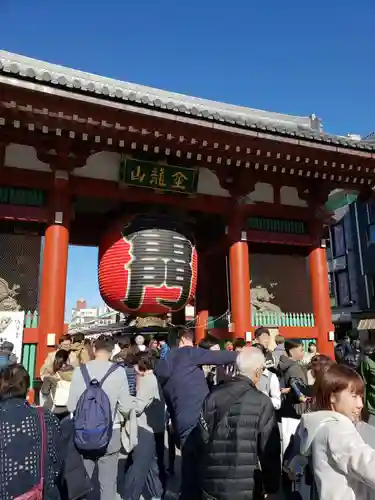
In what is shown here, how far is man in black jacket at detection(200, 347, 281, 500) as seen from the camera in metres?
2.24

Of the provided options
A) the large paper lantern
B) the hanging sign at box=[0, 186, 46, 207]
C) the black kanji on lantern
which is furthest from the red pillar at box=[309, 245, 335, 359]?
the hanging sign at box=[0, 186, 46, 207]

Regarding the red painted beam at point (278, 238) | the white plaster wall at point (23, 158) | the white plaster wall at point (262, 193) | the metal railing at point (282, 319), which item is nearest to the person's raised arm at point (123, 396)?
the white plaster wall at point (23, 158)

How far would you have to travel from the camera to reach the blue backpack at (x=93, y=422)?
322cm

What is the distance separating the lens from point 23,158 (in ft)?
25.7

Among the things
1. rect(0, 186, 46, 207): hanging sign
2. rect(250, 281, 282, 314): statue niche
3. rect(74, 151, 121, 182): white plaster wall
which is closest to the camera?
rect(0, 186, 46, 207): hanging sign

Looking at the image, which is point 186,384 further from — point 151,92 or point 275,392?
point 151,92

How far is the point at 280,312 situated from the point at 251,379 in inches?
313

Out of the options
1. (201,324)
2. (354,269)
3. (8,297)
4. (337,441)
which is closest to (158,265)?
(8,297)

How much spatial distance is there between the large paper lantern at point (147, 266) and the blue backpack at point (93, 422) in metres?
4.59

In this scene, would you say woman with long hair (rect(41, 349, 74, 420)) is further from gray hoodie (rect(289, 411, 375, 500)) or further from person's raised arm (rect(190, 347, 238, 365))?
gray hoodie (rect(289, 411, 375, 500))

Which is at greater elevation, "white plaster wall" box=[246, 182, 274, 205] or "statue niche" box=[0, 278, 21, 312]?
"white plaster wall" box=[246, 182, 274, 205]

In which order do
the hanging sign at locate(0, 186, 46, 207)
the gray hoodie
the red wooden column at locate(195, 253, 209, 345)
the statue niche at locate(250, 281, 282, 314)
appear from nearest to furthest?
the gray hoodie < the hanging sign at locate(0, 186, 46, 207) < the statue niche at locate(250, 281, 282, 314) < the red wooden column at locate(195, 253, 209, 345)

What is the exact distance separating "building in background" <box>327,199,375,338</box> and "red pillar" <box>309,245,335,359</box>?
1125 centimetres

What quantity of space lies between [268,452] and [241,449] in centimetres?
15
